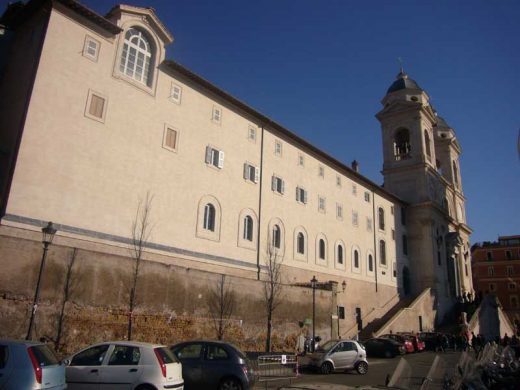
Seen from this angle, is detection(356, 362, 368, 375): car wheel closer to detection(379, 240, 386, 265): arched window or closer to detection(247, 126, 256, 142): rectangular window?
detection(247, 126, 256, 142): rectangular window

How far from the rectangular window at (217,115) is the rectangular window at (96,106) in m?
7.11

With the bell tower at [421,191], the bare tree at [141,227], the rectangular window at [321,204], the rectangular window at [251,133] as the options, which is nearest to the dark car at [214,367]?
the bare tree at [141,227]

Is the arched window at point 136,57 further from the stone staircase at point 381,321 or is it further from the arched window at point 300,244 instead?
the stone staircase at point 381,321

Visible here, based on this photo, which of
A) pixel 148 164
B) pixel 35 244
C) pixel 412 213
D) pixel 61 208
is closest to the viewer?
pixel 35 244

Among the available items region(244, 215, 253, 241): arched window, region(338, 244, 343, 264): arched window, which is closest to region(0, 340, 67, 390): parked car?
region(244, 215, 253, 241): arched window

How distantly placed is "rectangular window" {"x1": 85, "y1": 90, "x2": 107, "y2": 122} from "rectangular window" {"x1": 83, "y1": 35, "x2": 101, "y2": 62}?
5.68 feet

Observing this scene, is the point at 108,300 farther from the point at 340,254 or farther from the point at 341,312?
the point at 340,254

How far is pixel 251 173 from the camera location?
27.2m

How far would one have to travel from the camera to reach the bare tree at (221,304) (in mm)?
19922

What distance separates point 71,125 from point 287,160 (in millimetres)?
16146

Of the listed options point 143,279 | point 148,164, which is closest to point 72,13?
point 148,164

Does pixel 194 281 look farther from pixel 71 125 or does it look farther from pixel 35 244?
pixel 71 125

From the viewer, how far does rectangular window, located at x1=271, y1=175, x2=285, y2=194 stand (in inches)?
1140

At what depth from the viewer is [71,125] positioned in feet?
59.6
